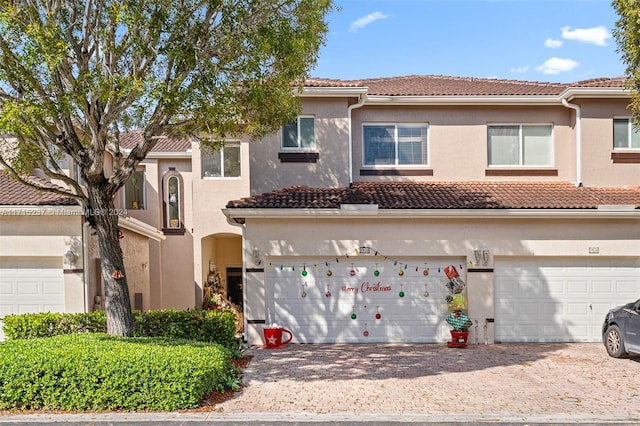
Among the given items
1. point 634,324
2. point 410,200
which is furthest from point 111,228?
point 634,324

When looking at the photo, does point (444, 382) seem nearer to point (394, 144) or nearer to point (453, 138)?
point (394, 144)

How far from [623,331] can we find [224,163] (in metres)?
11.1

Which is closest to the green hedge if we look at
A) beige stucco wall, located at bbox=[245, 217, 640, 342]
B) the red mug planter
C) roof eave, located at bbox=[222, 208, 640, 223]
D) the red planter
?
the red mug planter

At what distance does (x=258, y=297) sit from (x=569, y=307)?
7887 millimetres

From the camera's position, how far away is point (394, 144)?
16.3m

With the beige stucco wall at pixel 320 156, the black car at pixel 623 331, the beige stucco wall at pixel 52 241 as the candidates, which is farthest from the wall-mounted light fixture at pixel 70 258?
the black car at pixel 623 331

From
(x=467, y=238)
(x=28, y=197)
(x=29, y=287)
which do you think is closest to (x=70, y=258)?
(x=29, y=287)

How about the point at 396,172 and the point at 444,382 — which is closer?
the point at 444,382

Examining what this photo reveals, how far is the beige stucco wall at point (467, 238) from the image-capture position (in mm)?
13430

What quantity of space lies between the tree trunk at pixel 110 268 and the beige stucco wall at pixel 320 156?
588 centimetres

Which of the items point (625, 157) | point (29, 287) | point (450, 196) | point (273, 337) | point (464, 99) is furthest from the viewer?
point (464, 99)

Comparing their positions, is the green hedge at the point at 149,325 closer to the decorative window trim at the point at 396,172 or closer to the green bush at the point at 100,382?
the green bush at the point at 100,382

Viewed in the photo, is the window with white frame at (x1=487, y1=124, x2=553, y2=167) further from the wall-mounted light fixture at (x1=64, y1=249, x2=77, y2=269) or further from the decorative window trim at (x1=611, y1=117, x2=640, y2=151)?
the wall-mounted light fixture at (x1=64, y1=249, x2=77, y2=269)

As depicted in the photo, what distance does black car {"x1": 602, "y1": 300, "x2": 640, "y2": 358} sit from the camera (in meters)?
11.1
